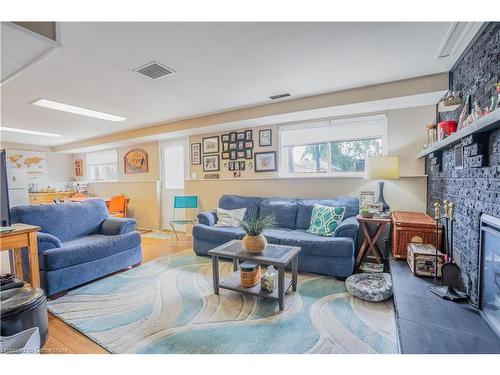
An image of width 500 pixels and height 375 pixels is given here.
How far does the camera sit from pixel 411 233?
2.38m

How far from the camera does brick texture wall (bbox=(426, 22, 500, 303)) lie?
4.62ft

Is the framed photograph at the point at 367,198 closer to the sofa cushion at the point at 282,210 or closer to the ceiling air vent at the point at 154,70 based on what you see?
the sofa cushion at the point at 282,210

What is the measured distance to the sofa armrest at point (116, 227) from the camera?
10.2ft

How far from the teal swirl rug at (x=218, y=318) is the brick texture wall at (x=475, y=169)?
2.36 ft

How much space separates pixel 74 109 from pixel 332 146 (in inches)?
151

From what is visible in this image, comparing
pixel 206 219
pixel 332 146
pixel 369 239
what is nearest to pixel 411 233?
pixel 369 239

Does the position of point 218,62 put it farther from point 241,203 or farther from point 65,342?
point 65,342

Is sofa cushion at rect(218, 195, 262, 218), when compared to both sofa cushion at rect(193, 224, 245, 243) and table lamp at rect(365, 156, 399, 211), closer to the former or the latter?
sofa cushion at rect(193, 224, 245, 243)

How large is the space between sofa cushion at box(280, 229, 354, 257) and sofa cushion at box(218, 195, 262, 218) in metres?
1.04

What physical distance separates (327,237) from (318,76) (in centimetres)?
177

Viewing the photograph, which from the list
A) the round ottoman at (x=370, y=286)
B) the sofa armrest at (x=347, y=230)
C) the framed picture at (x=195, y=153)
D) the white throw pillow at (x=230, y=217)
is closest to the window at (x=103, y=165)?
the framed picture at (x=195, y=153)

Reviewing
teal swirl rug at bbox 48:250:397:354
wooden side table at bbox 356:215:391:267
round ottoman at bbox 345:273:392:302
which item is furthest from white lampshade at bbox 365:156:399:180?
teal swirl rug at bbox 48:250:397:354
